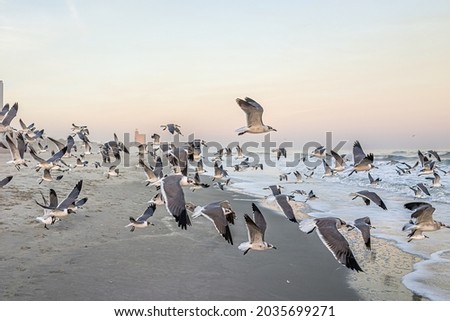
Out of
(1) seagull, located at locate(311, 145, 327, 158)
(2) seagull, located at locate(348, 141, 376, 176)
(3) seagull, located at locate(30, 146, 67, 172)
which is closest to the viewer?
(2) seagull, located at locate(348, 141, 376, 176)

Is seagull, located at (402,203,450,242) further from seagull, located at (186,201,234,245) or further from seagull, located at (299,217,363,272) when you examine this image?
seagull, located at (186,201,234,245)

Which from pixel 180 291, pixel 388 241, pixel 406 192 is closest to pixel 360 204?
pixel 406 192

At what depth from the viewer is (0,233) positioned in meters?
10.2

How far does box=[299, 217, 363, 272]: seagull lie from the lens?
7.25 metres

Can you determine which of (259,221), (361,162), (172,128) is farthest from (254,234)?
(172,128)

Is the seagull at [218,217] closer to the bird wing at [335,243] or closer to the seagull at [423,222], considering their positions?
the bird wing at [335,243]

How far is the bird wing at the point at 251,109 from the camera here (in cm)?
1070

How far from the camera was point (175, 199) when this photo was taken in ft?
26.1

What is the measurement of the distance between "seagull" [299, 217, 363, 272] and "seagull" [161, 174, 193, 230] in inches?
75.2

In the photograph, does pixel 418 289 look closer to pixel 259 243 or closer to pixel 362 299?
pixel 362 299

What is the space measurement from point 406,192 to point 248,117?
16.3 meters

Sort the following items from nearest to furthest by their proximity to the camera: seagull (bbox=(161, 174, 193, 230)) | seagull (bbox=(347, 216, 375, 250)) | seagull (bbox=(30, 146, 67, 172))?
seagull (bbox=(161, 174, 193, 230)) → seagull (bbox=(347, 216, 375, 250)) → seagull (bbox=(30, 146, 67, 172))

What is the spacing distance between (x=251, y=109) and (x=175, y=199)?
367cm

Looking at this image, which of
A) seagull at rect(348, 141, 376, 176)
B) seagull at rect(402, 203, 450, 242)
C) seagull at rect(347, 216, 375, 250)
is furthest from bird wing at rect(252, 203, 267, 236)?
seagull at rect(348, 141, 376, 176)
